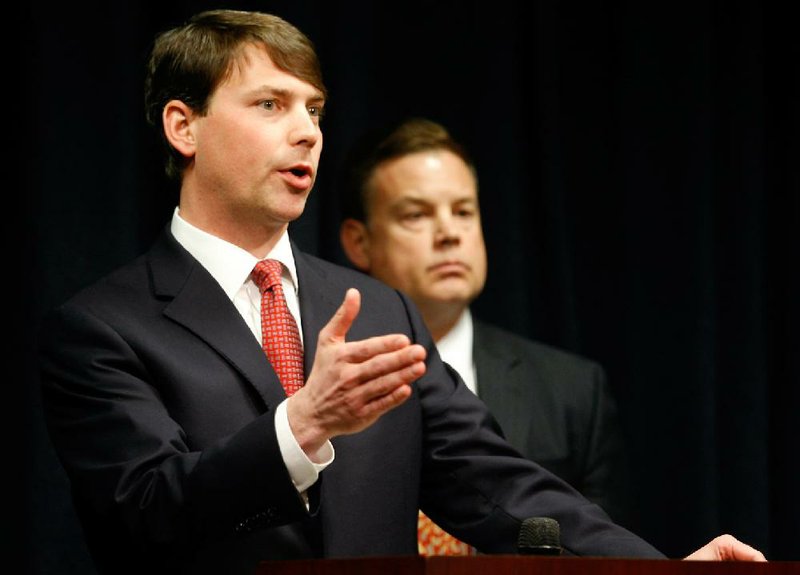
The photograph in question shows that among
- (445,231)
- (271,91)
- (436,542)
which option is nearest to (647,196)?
(445,231)

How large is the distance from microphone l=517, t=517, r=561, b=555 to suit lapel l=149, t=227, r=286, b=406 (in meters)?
0.51

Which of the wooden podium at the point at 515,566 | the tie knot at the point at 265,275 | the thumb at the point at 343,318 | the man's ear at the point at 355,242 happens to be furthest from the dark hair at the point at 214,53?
the man's ear at the point at 355,242

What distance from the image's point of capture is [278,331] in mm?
2143

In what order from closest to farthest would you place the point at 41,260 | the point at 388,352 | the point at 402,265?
the point at 388,352 < the point at 41,260 < the point at 402,265

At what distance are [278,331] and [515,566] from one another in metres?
0.73

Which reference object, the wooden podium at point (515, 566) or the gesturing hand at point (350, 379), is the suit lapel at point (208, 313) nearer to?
the gesturing hand at point (350, 379)

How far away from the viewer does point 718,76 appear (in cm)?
381

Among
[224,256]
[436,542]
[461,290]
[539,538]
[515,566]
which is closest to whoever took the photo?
[515,566]

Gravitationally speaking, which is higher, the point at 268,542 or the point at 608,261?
the point at 608,261

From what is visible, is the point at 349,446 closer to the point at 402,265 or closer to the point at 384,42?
the point at 402,265

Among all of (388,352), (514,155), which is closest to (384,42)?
(514,155)

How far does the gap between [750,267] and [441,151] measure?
0.95m

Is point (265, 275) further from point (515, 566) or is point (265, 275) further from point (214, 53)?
point (515, 566)

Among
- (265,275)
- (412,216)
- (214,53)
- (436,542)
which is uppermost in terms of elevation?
(214,53)
